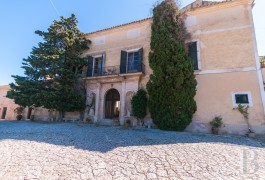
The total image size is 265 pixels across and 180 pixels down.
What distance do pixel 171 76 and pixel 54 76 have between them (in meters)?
9.02

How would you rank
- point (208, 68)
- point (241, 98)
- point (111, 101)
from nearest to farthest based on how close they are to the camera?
point (241, 98) < point (208, 68) < point (111, 101)

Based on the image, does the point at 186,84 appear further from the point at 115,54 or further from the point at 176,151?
the point at 115,54

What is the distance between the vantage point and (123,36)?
13.2 meters

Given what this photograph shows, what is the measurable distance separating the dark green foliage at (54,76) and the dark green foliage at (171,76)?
645cm

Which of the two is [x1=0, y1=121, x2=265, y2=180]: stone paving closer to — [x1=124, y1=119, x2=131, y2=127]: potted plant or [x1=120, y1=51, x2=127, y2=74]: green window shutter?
[x1=124, y1=119, x2=131, y2=127]: potted plant

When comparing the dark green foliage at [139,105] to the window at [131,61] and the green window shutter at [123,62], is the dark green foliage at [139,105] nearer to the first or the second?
the window at [131,61]

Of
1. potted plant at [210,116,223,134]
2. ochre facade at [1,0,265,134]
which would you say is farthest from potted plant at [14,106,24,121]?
potted plant at [210,116,223,134]

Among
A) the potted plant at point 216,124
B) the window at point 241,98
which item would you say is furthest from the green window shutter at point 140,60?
the window at point 241,98

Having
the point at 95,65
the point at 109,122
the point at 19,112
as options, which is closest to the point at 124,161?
the point at 109,122

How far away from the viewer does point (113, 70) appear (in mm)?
12469

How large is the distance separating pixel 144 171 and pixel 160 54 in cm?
762

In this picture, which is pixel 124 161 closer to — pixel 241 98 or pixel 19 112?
pixel 241 98

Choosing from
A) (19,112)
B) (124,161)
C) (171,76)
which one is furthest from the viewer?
(19,112)

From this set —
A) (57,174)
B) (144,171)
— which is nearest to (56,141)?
(57,174)
